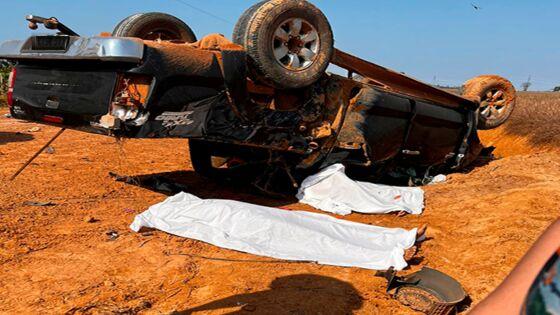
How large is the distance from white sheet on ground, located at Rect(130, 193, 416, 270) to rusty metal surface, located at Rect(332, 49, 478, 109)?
86.4 inches

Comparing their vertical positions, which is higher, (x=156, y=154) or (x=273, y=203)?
(x=273, y=203)

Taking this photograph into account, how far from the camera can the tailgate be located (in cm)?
441

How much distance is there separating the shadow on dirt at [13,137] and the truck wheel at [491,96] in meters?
9.07

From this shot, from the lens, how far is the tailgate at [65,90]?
4414 mm

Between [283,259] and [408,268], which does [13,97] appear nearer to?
[283,259]

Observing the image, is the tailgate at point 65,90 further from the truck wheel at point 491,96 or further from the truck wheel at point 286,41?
the truck wheel at point 491,96

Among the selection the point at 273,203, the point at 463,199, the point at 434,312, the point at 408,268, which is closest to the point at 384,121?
the point at 463,199

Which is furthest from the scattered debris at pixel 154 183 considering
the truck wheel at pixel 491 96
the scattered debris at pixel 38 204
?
the truck wheel at pixel 491 96

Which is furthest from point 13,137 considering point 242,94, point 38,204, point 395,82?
point 395,82

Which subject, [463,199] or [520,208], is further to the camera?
[463,199]

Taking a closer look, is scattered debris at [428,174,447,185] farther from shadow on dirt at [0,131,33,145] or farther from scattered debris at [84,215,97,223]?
shadow on dirt at [0,131,33,145]

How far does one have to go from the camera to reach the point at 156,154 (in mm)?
9305

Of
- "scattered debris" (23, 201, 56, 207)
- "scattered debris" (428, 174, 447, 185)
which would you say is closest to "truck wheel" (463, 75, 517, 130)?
"scattered debris" (428, 174, 447, 185)

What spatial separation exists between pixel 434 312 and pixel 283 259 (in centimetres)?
140
